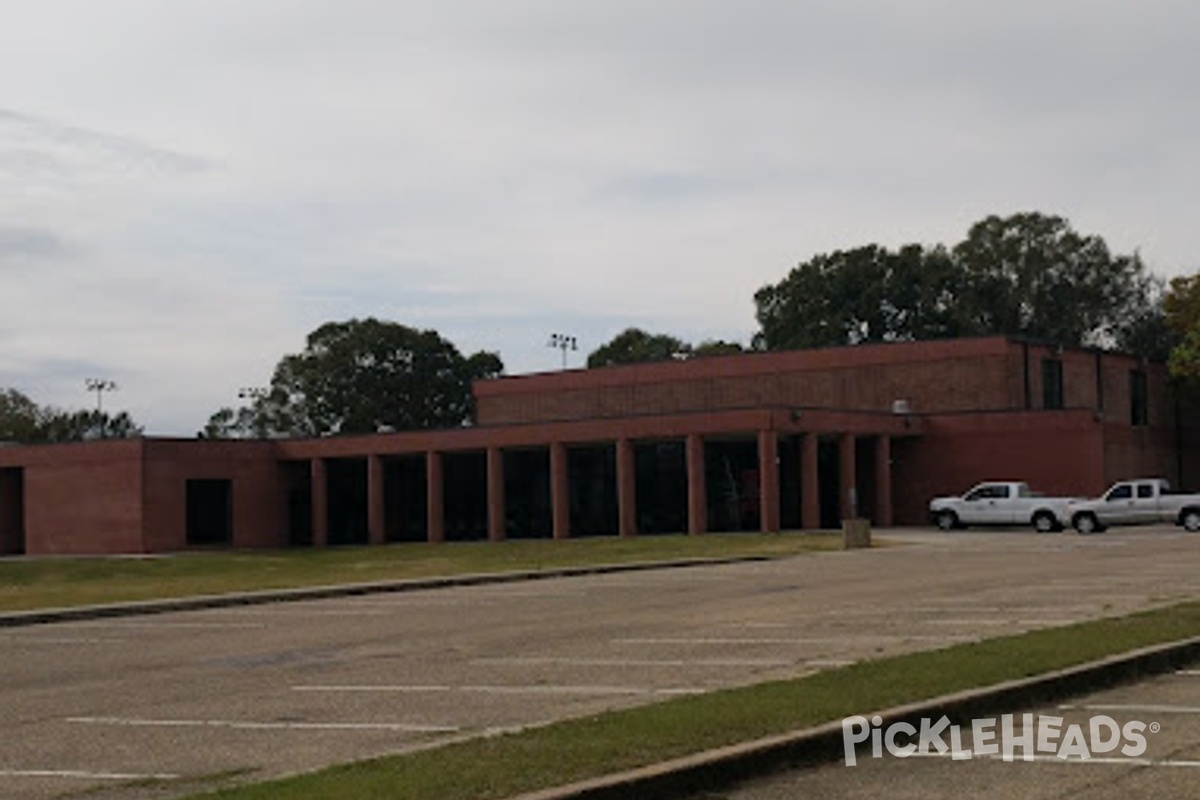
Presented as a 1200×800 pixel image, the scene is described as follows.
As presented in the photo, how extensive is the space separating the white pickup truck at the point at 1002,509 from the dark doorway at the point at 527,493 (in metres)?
18.5

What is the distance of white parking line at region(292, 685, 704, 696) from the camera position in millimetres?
14039

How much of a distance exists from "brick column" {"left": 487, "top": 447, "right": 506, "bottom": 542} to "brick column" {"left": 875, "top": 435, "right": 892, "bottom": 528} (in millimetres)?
15548

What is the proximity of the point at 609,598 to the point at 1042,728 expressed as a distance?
1634 cm

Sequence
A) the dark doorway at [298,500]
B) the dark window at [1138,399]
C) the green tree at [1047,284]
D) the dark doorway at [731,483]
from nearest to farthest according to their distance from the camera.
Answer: the dark doorway at [731,483]
the dark doorway at [298,500]
the dark window at [1138,399]
the green tree at [1047,284]

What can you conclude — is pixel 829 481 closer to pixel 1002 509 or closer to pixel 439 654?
pixel 1002 509

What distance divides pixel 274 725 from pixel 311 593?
64.1ft

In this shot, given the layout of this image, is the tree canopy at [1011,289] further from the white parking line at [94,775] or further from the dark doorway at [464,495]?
the white parking line at [94,775]

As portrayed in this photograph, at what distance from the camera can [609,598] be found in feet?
91.2

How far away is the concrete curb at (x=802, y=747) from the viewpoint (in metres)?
9.17

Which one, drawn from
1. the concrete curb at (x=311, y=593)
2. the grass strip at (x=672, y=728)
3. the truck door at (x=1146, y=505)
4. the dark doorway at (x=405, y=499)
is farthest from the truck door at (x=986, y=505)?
the grass strip at (x=672, y=728)

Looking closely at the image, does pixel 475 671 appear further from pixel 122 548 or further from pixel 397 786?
pixel 122 548

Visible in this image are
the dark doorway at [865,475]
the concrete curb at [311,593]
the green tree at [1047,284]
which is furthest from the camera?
the green tree at [1047,284]

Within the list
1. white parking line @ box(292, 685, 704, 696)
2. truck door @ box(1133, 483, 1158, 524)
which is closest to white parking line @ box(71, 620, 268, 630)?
A: white parking line @ box(292, 685, 704, 696)
